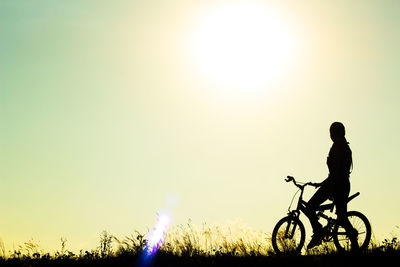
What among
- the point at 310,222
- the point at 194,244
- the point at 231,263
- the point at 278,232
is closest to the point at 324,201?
the point at 310,222

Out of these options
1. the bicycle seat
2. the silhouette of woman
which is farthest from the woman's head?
the bicycle seat

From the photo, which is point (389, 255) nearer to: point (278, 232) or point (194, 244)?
point (278, 232)

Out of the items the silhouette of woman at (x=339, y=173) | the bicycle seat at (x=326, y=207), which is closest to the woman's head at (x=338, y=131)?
the silhouette of woman at (x=339, y=173)

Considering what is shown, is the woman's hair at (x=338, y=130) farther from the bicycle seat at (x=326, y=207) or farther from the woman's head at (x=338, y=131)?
the bicycle seat at (x=326, y=207)

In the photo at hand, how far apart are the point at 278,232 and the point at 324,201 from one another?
1484mm

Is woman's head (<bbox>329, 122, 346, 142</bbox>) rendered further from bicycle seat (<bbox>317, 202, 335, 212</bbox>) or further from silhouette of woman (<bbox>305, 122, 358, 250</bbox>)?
bicycle seat (<bbox>317, 202, 335, 212</bbox>)

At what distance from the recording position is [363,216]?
1032 centimetres

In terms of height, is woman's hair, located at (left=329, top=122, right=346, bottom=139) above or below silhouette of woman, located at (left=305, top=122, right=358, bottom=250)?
above

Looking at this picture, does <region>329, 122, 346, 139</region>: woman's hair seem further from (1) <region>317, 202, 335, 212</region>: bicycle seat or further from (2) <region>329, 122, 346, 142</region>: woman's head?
(1) <region>317, 202, 335, 212</region>: bicycle seat

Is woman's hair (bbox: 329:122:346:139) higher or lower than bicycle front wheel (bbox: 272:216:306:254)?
higher

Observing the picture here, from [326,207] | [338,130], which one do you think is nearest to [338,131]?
[338,130]

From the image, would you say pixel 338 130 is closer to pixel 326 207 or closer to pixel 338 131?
pixel 338 131

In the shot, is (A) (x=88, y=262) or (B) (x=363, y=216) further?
(A) (x=88, y=262)

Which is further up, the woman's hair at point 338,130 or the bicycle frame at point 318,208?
the woman's hair at point 338,130
